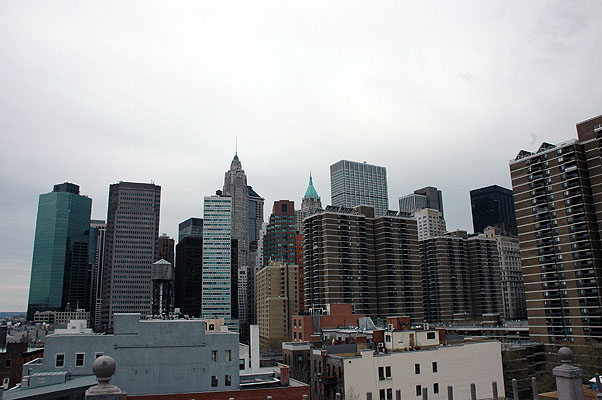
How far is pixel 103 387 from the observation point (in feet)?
30.6

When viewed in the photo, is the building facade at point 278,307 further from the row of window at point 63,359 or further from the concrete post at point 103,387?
the concrete post at point 103,387

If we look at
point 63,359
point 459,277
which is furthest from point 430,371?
point 459,277

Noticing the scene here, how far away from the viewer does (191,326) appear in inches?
2010

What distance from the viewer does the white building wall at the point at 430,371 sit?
57.4 m

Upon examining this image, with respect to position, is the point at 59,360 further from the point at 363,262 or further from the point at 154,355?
the point at 363,262

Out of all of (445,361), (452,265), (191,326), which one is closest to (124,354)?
(191,326)

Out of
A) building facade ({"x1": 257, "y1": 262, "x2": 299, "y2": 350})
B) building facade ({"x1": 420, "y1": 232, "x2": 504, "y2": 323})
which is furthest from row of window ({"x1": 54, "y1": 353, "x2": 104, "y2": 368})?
building facade ({"x1": 420, "y1": 232, "x2": 504, "y2": 323})

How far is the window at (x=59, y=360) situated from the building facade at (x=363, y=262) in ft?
340

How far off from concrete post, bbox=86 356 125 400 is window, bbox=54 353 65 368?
149 ft

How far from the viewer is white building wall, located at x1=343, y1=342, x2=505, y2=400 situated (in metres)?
57.4

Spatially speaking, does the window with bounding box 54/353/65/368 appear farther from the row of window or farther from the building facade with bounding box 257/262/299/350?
the building facade with bounding box 257/262/299/350

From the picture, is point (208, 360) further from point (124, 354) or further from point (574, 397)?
point (574, 397)

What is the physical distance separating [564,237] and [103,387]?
121m

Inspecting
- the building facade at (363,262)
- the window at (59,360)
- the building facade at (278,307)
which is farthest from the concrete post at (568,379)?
the building facade at (278,307)
